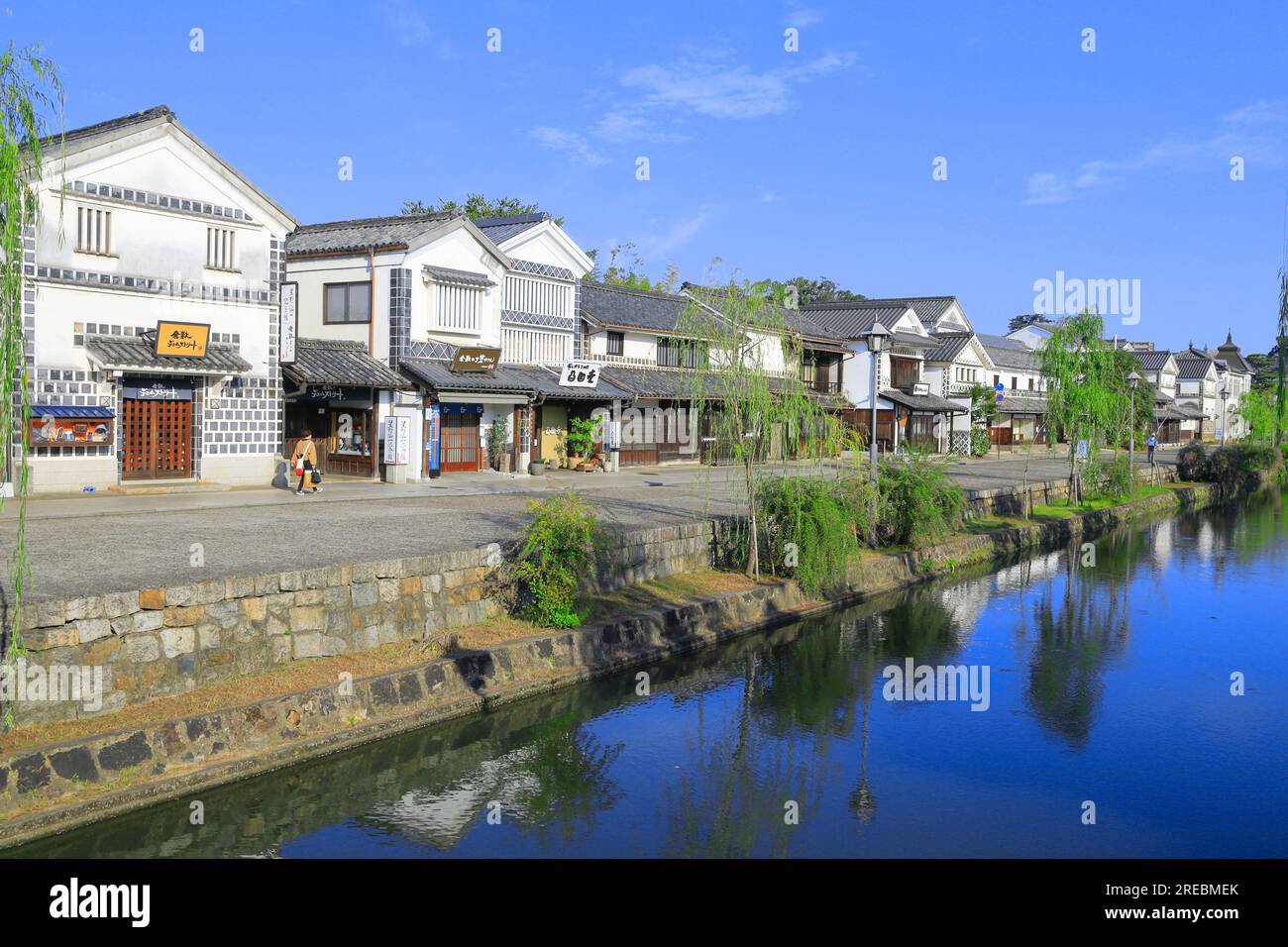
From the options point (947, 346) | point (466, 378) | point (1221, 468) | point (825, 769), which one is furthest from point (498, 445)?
point (947, 346)

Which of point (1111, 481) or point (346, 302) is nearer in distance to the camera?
point (346, 302)

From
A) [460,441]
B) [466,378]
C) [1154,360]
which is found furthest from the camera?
[1154,360]

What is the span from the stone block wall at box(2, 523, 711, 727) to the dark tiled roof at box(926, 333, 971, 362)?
5269cm

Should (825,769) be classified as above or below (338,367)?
below

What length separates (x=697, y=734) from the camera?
1332cm

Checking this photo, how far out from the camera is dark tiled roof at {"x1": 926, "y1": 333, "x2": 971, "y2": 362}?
64312 mm

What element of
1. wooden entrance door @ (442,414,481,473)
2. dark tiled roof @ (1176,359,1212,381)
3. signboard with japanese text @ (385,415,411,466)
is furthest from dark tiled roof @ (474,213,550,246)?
dark tiled roof @ (1176,359,1212,381)

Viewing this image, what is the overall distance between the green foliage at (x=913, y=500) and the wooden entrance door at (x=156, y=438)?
1719 centimetres

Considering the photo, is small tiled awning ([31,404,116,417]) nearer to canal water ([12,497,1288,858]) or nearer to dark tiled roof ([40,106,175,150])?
dark tiled roof ([40,106,175,150])

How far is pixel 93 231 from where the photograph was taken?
2436 cm

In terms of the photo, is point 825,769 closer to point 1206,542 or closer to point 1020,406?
point 1206,542

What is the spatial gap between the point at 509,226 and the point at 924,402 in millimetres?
30694
